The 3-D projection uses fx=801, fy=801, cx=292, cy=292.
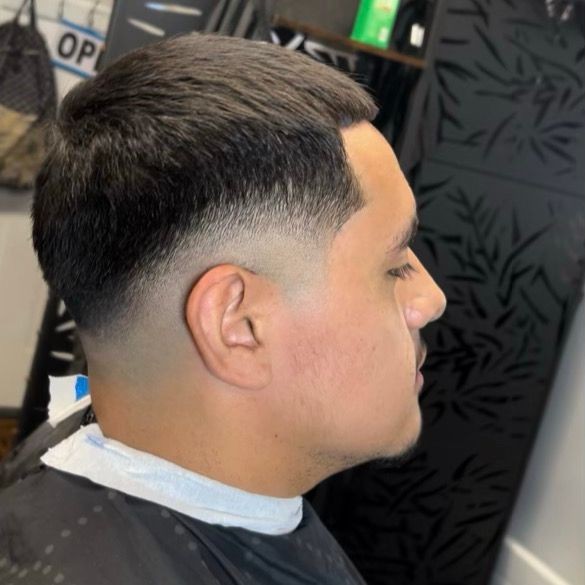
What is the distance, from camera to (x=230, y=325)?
0.90 metres

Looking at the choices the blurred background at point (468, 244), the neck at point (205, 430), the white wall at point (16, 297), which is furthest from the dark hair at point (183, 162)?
the white wall at point (16, 297)

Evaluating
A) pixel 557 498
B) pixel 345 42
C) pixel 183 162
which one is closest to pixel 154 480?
pixel 183 162

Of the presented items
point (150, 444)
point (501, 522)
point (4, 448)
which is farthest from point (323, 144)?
point (4, 448)

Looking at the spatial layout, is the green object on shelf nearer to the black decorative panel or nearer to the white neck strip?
the black decorative panel

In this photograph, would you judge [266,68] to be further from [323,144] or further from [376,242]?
[376,242]

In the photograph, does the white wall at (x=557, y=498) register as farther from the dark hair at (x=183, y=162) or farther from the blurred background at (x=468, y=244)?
the dark hair at (x=183, y=162)

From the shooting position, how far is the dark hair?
2.79 ft

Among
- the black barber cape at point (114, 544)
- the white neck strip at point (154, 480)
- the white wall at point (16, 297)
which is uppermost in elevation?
the white neck strip at point (154, 480)

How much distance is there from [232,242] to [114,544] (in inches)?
13.6

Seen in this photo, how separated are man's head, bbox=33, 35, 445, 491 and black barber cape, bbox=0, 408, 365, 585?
9 centimetres

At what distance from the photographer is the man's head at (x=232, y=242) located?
0.86m

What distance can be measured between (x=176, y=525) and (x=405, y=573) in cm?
156

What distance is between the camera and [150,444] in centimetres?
95

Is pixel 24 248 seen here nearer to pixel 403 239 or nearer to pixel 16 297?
pixel 16 297
